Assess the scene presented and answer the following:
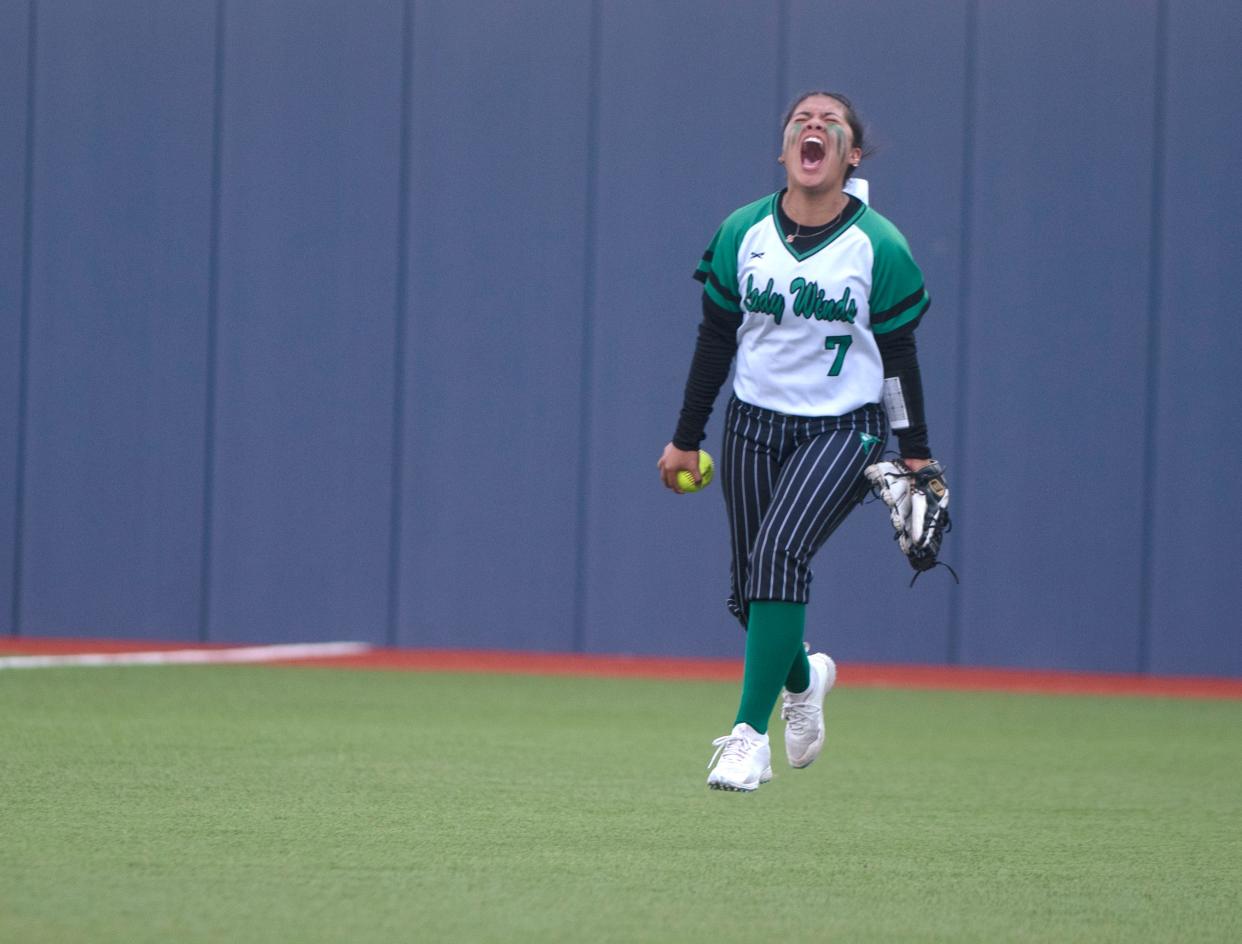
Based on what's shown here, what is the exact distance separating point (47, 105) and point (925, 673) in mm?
5678

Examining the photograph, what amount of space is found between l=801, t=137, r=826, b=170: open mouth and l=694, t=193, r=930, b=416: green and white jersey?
165 mm

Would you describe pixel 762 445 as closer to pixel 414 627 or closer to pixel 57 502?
pixel 414 627

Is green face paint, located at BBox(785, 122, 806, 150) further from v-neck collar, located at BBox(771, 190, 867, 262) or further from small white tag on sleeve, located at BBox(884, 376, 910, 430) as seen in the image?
→ small white tag on sleeve, located at BBox(884, 376, 910, 430)

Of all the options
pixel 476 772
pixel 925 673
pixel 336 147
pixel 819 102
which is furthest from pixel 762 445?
pixel 336 147

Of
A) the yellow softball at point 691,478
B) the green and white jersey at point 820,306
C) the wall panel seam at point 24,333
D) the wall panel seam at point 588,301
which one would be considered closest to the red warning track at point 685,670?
the wall panel seam at point 24,333

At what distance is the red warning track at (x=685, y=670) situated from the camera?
8.64 m

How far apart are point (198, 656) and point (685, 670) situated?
2.46 meters

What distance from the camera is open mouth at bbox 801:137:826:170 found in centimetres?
466

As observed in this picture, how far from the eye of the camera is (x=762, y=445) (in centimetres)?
474

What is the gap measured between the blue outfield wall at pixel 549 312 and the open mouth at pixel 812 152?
4.67 m

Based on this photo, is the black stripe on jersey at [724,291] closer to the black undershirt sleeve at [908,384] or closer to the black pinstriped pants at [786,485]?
the black pinstriped pants at [786,485]

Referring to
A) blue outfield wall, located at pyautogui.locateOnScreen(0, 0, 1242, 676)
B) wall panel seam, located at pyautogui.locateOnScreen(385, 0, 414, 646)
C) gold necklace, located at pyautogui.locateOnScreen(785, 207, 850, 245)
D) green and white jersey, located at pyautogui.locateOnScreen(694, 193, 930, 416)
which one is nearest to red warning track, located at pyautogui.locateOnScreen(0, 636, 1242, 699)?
blue outfield wall, located at pyautogui.locateOnScreen(0, 0, 1242, 676)

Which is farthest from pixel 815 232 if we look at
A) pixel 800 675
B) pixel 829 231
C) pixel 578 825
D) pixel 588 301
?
pixel 588 301

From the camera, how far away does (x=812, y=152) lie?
468 cm
